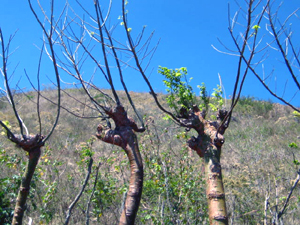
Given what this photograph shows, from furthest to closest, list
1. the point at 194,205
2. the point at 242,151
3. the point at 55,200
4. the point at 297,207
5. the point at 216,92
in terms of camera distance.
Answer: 1. the point at 242,151
2. the point at 55,200
3. the point at 297,207
4. the point at 194,205
5. the point at 216,92

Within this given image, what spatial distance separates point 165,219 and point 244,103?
57.2ft

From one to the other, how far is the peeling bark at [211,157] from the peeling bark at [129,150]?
2.04 feet

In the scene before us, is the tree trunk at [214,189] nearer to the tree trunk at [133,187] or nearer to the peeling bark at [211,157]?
the peeling bark at [211,157]

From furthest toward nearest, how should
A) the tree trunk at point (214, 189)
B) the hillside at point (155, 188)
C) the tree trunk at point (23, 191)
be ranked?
the hillside at point (155, 188)
the tree trunk at point (23, 191)
the tree trunk at point (214, 189)

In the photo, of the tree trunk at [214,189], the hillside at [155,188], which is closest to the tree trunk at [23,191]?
the hillside at [155,188]

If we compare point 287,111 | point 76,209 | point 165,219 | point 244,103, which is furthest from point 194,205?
point 287,111

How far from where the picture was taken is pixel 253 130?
39.8ft

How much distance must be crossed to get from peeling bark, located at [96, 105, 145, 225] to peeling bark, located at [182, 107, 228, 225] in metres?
0.62

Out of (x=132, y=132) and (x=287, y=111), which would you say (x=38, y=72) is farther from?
(x=287, y=111)

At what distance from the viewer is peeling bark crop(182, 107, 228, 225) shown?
2973 mm

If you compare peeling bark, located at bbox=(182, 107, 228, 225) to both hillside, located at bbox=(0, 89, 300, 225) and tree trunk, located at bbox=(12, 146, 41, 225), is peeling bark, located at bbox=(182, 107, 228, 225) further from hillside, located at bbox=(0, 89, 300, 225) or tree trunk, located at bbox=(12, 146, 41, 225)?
tree trunk, located at bbox=(12, 146, 41, 225)

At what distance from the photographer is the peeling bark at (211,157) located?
297 cm

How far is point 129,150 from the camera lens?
3.26 meters

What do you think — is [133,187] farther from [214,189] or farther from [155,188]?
[155,188]
